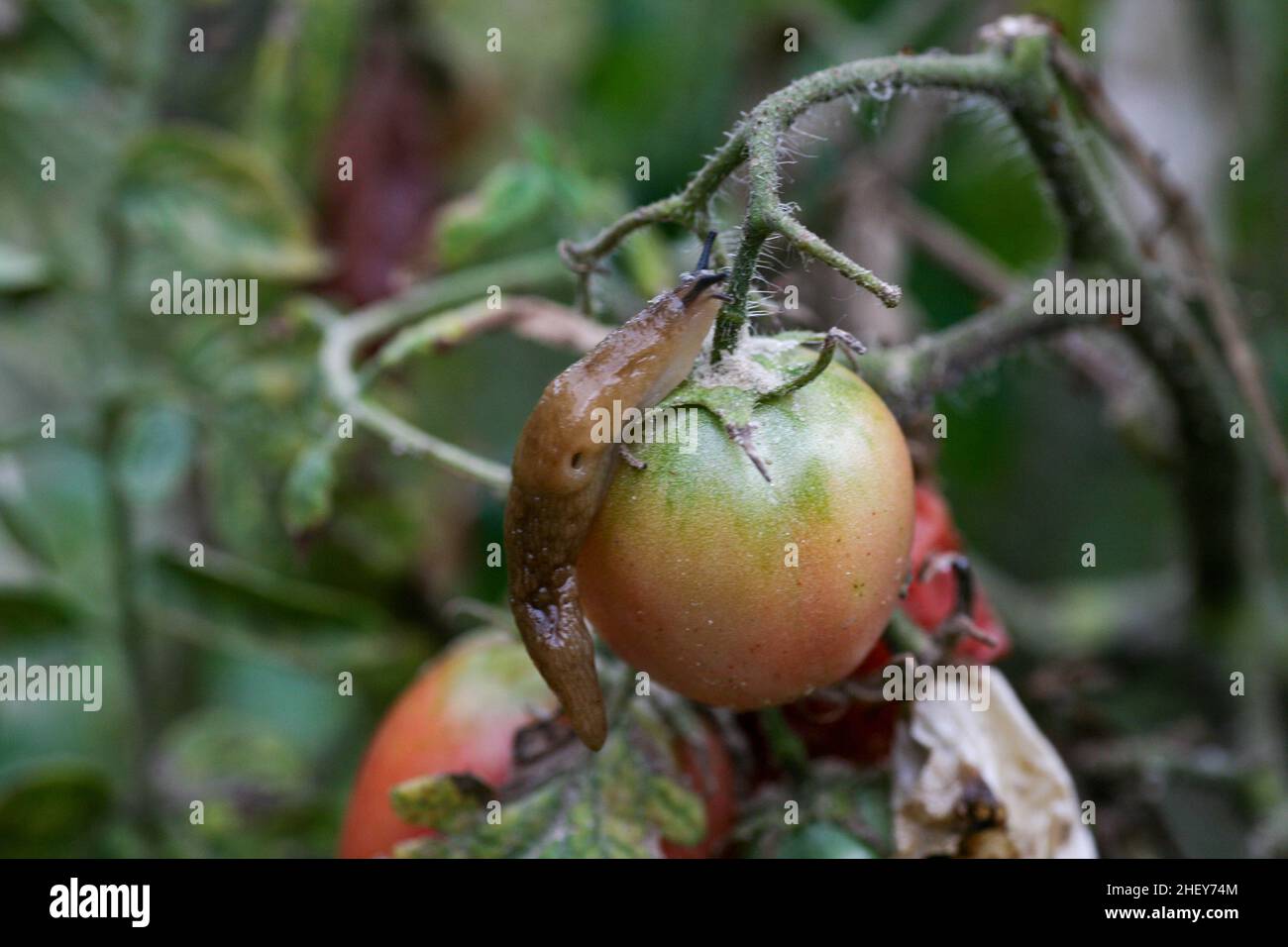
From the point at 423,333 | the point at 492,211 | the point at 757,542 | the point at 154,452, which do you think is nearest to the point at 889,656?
the point at 757,542

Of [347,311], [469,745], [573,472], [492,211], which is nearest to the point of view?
[573,472]

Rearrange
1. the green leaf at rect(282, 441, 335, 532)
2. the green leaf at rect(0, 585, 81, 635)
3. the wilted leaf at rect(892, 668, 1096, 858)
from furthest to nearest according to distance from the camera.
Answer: the green leaf at rect(0, 585, 81, 635)
the green leaf at rect(282, 441, 335, 532)
the wilted leaf at rect(892, 668, 1096, 858)

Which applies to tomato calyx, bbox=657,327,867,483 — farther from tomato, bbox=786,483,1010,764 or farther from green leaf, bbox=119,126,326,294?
green leaf, bbox=119,126,326,294

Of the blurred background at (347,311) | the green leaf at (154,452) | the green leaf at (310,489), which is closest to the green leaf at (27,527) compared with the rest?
the blurred background at (347,311)

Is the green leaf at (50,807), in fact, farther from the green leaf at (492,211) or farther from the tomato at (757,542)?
the tomato at (757,542)

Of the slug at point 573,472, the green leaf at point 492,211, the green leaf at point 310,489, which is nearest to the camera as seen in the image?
the slug at point 573,472

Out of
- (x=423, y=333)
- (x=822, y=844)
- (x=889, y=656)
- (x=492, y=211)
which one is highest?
(x=492, y=211)

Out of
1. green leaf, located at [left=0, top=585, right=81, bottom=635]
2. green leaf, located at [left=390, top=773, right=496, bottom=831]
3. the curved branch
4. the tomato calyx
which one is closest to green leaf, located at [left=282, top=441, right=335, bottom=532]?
the curved branch

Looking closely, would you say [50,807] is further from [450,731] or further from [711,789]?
[711,789]
